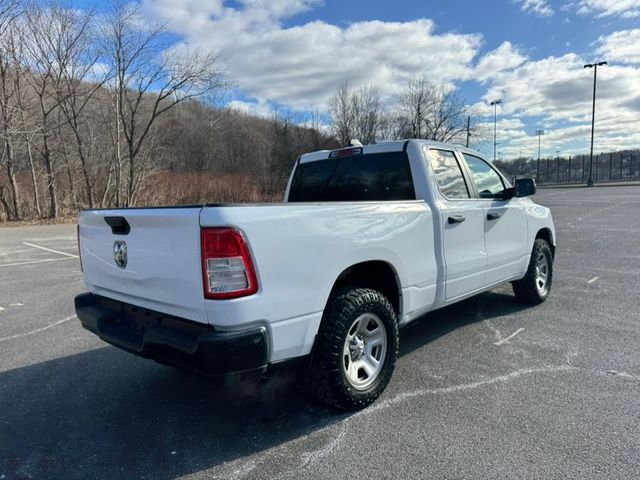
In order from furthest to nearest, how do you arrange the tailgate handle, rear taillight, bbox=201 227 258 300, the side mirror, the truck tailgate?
the side mirror < the tailgate handle < the truck tailgate < rear taillight, bbox=201 227 258 300

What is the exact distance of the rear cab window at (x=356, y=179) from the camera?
410cm

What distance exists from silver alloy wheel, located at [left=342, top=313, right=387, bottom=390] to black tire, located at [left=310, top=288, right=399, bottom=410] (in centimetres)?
4

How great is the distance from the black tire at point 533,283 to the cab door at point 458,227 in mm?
1366

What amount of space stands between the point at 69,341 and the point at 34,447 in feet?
7.10

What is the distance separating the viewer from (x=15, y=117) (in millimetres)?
20188

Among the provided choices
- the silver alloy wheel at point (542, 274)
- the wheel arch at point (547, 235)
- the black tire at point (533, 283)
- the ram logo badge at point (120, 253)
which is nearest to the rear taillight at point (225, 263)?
the ram logo badge at point (120, 253)

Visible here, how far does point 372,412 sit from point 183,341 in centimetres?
147

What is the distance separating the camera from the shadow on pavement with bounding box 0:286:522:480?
2.69 metres

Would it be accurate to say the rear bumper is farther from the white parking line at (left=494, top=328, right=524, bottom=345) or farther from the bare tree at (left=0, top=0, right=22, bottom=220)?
the bare tree at (left=0, top=0, right=22, bottom=220)

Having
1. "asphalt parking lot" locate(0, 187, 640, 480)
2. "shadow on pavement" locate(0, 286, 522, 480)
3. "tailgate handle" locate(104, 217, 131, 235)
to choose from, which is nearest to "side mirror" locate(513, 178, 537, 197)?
"asphalt parking lot" locate(0, 187, 640, 480)

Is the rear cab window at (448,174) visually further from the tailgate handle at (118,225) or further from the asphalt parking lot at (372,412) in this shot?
the tailgate handle at (118,225)

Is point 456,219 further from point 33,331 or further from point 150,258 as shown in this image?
point 33,331

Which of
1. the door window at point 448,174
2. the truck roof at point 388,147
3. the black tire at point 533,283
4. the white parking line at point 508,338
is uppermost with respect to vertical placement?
the truck roof at point 388,147

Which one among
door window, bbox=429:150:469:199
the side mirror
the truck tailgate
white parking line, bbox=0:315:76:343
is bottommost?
white parking line, bbox=0:315:76:343
